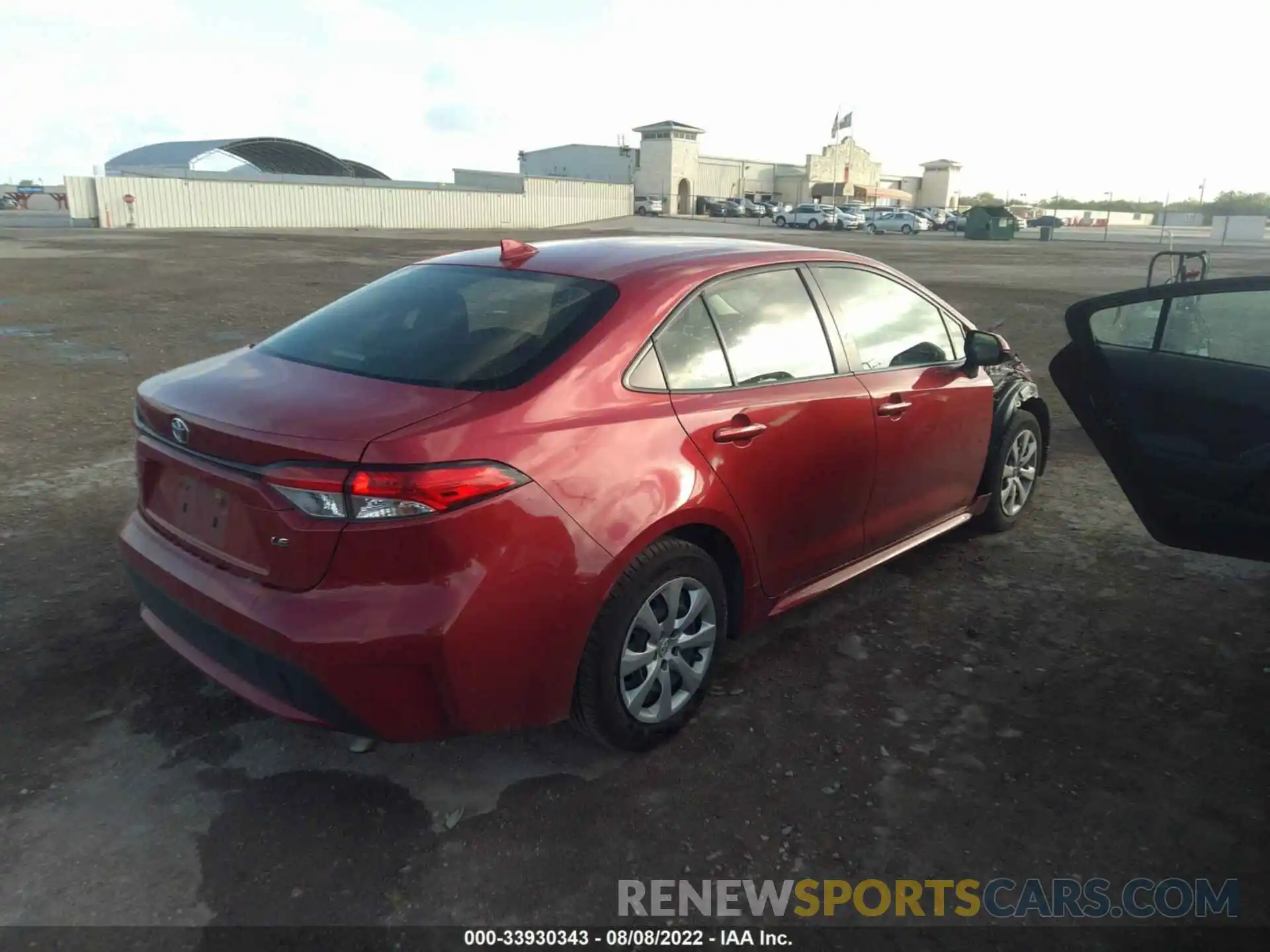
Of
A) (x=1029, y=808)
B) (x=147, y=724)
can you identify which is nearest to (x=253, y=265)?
(x=147, y=724)

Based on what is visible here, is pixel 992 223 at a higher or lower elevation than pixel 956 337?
higher

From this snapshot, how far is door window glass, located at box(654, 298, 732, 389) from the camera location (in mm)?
3105

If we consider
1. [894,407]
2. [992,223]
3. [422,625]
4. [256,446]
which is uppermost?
[992,223]

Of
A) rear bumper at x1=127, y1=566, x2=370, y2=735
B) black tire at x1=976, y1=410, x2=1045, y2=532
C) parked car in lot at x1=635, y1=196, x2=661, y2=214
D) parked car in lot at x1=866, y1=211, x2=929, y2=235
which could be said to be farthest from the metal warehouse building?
rear bumper at x1=127, y1=566, x2=370, y2=735

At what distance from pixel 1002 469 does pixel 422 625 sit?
344 centimetres

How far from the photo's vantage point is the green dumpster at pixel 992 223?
165ft

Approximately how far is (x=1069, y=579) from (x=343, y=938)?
366cm

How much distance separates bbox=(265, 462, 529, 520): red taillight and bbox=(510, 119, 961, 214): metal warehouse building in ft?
241

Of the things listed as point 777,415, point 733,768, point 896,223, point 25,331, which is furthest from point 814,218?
point 733,768

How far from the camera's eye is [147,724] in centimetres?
321

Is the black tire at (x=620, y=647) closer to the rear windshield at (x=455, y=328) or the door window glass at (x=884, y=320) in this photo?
the rear windshield at (x=455, y=328)

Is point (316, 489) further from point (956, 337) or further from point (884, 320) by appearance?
point (956, 337)

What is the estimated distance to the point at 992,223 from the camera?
166 feet
